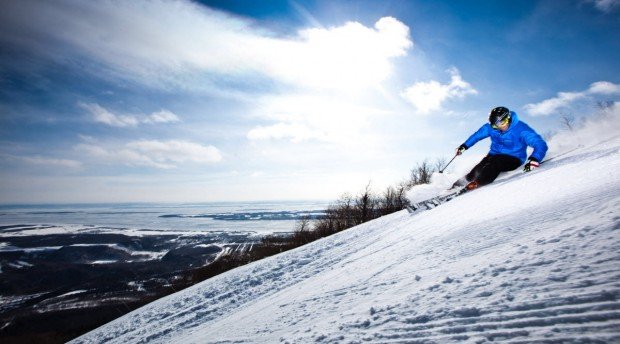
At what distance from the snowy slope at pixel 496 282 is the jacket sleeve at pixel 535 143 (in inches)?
63.7

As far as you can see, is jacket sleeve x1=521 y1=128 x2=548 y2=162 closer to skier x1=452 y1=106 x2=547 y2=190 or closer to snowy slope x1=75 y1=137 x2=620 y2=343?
skier x1=452 y1=106 x2=547 y2=190

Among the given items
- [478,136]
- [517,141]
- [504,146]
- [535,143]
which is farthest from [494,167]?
[478,136]

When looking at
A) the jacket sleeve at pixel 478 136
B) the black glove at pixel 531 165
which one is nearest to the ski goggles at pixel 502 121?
the jacket sleeve at pixel 478 136

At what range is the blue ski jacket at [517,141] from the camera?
5816 mm

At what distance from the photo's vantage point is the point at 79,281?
90188 mm

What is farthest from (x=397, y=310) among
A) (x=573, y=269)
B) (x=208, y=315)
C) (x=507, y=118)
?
(x=507, y=118)

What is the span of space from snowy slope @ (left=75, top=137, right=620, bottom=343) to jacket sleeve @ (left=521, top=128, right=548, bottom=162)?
1619mm

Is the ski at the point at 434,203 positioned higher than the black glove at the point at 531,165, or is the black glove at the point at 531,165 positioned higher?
the black glove at the point at 531,165

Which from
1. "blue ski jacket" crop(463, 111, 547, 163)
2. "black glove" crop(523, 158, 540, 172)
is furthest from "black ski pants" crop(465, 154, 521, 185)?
"black glove" crop(523, 158, 540, 172)

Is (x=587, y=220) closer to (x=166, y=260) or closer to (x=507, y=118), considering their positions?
(x=507, y=118)

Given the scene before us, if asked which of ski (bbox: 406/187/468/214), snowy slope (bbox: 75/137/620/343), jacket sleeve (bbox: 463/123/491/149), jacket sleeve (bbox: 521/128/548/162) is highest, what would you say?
jacket sleeve (bbox: 463/123/491/149)

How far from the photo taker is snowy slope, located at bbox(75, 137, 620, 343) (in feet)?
4.19

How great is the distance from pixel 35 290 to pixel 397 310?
118m

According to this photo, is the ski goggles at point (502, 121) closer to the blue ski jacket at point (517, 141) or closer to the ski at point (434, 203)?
the blue ski jacket at point (517, 141)
